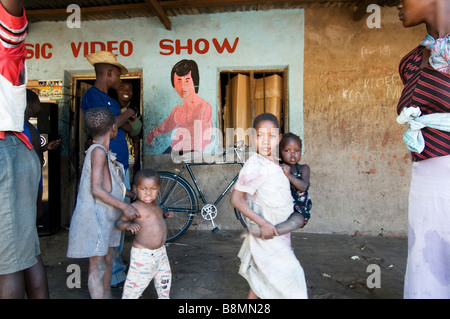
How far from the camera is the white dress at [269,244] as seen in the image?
5.90 ft

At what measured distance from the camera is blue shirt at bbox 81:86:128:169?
9.57ft

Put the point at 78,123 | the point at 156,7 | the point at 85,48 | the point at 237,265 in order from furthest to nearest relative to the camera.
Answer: the point at 78,123 → the point at 85,48 → the point at 156,7 → the point at 237,265

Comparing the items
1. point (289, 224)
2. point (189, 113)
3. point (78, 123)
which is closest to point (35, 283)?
point (289, 224)

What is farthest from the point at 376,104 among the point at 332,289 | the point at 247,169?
the point at 247,169

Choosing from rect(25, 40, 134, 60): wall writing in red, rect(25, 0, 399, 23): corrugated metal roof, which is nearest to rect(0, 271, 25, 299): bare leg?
rect(25, 0, 399, 23): corrugated metal roof

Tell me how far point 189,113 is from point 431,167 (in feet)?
10.8

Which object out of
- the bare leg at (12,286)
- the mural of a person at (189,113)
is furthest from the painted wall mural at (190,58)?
the bare leg at (12,286)

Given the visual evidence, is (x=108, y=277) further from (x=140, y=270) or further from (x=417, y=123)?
(x=417, y=123)

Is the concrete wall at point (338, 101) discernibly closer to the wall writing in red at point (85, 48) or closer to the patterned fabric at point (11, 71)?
the wall writing in red at point (85, 48)

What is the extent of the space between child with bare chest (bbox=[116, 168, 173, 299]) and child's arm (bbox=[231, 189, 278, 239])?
605mm

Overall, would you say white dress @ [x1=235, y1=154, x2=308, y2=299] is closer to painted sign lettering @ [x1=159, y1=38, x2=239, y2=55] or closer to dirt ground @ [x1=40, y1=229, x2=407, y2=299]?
dirt ground @ [x1=40, y1=229, x2=407, y2=299]

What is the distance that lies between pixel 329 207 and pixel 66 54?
4411mm

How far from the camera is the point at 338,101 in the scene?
435cm

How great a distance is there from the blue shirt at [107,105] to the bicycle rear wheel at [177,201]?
1072 millimetres
